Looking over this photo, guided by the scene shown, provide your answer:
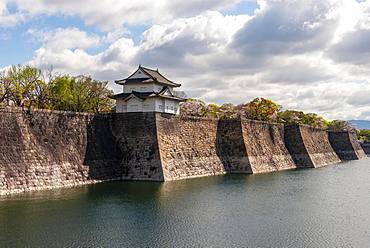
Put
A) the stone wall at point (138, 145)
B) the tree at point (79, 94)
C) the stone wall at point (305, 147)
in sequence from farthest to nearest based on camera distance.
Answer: the stone wall at point (305, 147) → the tree at point (79, 94) → the stone wall at point (138, 145)

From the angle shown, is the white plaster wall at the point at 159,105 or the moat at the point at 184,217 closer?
the moat at the point at 184,217

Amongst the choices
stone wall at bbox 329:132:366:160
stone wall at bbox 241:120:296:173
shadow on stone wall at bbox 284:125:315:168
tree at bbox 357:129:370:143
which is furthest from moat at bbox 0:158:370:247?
tree at bbox 357:129:370:143

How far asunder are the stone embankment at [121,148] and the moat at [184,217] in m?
1.30

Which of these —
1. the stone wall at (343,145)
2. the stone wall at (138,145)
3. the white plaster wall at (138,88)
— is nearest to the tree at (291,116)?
the stone wall at (343,145)

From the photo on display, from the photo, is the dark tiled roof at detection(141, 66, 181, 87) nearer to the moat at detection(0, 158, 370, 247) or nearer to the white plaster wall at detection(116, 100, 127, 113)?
the white plaster wall at detection(116, 100, 127, 113)

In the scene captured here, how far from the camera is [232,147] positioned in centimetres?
3091

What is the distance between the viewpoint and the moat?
11.6m

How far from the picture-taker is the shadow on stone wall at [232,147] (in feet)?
99.1

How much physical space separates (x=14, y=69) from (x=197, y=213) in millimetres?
17512

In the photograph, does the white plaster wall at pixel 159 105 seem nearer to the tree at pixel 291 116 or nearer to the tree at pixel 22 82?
the tree at pixel 22 82

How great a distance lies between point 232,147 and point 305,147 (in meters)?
11.3

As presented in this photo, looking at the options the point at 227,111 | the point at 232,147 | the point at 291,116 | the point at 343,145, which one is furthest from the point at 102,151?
the point at 291,116

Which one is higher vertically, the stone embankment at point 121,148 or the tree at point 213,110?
the tree at point 213,110

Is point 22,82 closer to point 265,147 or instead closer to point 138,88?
point 138,88
